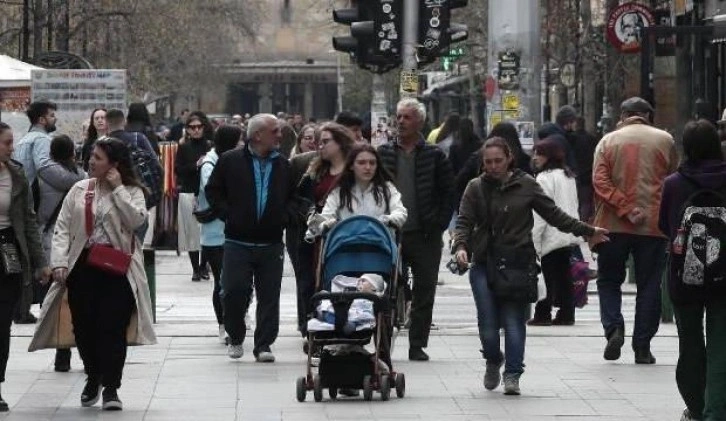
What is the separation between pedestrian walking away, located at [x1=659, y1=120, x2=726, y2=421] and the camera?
10.7 meters

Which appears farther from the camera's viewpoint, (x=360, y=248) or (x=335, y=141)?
(x=335, y=141)

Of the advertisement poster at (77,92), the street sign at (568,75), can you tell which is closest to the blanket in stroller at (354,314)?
the advertisement poster at (77,92)

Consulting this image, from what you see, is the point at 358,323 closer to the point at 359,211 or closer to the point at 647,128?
the point at 359,211

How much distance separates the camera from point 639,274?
47.5 feet

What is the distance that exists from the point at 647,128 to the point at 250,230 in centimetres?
291

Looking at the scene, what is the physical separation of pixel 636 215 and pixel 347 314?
279cm

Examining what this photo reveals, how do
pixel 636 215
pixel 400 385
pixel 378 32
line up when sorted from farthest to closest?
pixel 378 32, pixel 636 215, pixel 400 385

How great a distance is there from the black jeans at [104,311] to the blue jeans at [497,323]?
87.4 inches

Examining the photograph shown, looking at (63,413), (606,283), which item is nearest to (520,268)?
(606,283)

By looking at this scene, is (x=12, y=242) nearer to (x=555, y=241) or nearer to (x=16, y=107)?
(x=555, y=241)

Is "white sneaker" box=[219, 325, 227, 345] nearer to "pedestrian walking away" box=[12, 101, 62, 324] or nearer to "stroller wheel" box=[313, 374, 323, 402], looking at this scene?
"pedestrian walking away" box=[12, 101, 62, 324]

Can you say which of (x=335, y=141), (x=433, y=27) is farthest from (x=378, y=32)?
(x=335, y=141)

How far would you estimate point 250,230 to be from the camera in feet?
48.3

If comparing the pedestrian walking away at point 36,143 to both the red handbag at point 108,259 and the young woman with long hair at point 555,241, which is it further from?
the red handbag at point 108,259
